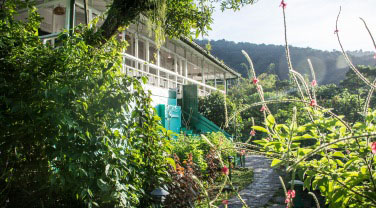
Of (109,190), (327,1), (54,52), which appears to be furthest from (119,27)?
(327,1)

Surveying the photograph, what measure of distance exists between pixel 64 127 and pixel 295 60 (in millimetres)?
71458

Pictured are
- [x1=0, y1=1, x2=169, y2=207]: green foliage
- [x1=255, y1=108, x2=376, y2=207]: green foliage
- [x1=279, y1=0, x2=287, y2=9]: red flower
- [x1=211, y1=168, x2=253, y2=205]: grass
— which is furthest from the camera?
[x1=211, y1=168, x2=253, y2=205]: grass

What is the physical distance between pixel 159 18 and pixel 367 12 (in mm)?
4090

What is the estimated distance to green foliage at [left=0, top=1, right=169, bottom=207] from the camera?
250cm

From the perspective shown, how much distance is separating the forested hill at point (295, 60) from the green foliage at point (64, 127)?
54.3 metres

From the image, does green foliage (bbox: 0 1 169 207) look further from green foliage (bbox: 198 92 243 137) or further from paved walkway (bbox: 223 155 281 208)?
green foliage (bbox: 198 92 243 137)

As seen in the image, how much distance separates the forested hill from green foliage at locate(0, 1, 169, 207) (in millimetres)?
54277

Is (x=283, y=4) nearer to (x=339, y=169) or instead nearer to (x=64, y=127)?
(x=339, y=169)

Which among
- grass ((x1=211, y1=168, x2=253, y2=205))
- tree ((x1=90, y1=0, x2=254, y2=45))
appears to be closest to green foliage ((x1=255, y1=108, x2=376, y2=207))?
tree ((x1=90, y1=0, x2=254, y2=45))

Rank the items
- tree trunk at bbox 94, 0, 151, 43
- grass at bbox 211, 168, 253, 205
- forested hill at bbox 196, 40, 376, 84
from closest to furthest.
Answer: tree trunk at bbox 94, 0, 151, 43 < grass at bbox 211, 168, 253, 205 < forested hill at bbox 196, 40, 376, 84

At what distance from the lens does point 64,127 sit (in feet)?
8.20

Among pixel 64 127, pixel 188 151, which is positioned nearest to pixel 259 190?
pixel 188 151

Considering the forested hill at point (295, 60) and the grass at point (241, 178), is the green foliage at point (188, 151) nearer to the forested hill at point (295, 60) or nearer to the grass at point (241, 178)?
the grass at point (241, 178)

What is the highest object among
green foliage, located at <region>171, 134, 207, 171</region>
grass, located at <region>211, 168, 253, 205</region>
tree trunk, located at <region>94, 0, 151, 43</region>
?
tree trunk, located at <region>94, 0, 151, 43</region>
